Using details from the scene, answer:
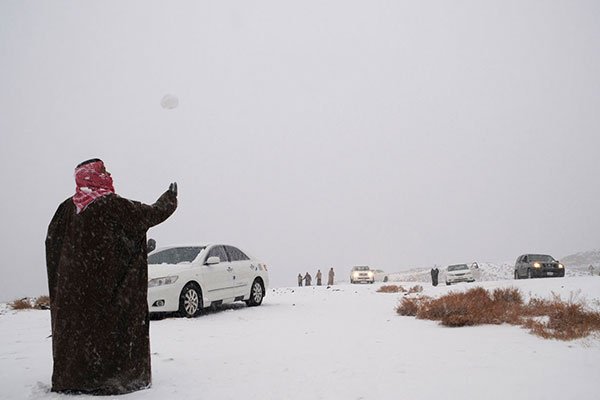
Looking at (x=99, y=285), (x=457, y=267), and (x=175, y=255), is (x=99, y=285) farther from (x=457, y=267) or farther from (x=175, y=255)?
(x=457, y=267)

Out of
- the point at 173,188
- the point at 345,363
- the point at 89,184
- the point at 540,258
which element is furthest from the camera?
the point at 540,258

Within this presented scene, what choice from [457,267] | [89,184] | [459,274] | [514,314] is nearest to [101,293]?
[89,184]

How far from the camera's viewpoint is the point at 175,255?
441 inches

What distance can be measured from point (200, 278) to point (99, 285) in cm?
652

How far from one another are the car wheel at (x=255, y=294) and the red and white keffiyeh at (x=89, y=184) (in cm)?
871

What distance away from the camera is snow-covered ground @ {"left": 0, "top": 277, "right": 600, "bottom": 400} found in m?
3.94

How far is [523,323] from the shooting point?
7402 millimetres

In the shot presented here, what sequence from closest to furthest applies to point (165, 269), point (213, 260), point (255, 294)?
point (165, 269) < point (213, 260) < point (255, 294)

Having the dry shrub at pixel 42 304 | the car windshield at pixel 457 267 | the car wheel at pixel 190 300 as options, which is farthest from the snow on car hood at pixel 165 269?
the car windshield at pixel 457 267

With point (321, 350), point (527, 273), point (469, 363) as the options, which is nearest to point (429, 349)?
point (469, 363)

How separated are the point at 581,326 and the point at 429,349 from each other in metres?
2.30

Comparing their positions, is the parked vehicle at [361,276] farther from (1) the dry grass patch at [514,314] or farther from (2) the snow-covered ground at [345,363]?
(2) the snow-covered ground at [345,363]

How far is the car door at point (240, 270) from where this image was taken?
1188 cm

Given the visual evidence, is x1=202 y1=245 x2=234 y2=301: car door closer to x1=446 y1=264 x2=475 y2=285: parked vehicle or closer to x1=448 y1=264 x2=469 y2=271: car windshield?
x1=446 y1=264 x2=475 y2=285: parked vehicle
